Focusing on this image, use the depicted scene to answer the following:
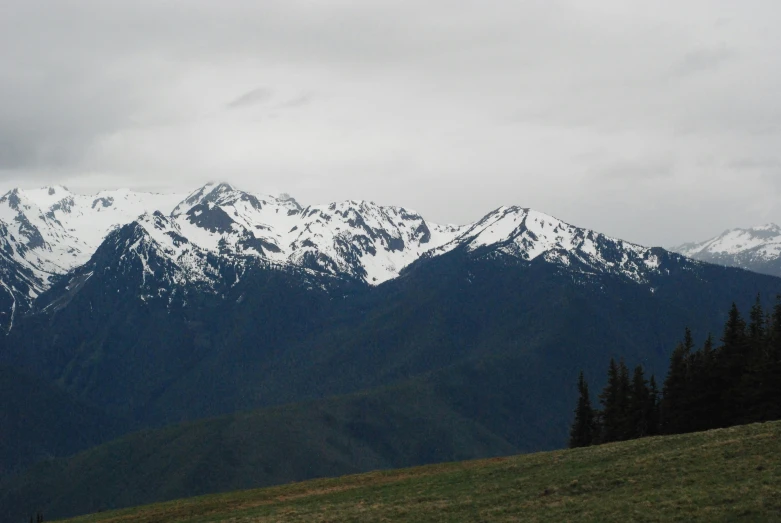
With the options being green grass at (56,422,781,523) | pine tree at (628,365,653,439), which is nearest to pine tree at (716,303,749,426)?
pine tree at (628,365,653,439)

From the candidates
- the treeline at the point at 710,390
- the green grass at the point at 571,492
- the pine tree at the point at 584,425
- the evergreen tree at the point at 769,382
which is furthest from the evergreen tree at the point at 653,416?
the green grass at the point at 571,492

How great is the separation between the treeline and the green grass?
2110 cm

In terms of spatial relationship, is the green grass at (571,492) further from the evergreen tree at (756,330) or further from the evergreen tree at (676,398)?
the evergreen tree at (756,330)

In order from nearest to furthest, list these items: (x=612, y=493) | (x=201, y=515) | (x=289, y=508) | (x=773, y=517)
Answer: (x=773, y=517), (x=612, y=493), (x=289, y=508), (x=201, y=515)

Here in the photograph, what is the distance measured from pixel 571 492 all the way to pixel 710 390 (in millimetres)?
45433

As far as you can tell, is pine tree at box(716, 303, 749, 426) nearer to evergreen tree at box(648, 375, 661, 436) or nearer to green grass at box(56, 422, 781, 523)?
evergreen tree at box(648, 375, 661, 436)

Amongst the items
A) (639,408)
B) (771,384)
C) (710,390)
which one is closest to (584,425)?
(639,408)

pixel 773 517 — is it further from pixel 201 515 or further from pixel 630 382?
pixel 630 382

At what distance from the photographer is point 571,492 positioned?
60.1 metres

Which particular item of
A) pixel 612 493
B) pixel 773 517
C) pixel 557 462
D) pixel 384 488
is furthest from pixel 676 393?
pixel 773 517

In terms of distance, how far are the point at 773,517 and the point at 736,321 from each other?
188 feet

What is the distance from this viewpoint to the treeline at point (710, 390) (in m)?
91.0

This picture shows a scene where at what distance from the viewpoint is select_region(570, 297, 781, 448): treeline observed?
91000 millimetres

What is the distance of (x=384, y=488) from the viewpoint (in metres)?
79.0
